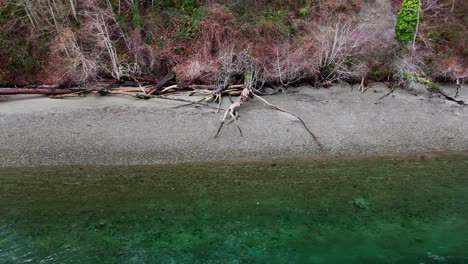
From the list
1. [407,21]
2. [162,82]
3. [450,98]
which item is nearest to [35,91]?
[162,82]

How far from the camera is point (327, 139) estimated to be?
1462cm

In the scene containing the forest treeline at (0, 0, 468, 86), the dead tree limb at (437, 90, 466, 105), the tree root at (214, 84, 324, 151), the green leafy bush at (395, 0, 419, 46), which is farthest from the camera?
the green leafy bush at (395, 0, 419, 46)

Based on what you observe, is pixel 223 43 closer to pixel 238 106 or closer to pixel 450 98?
pixel 238 106

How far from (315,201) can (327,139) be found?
4241 millimetres

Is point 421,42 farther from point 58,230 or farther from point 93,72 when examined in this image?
point 58,230

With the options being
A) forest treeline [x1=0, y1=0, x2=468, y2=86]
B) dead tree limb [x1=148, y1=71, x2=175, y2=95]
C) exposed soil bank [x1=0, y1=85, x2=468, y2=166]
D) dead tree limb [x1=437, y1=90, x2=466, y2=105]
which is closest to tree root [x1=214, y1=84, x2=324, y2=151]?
exposed soil bank [x1=0, y1=85, x2=468, y2=166]

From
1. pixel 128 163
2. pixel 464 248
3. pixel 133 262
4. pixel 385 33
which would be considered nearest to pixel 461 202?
pixel 464 248

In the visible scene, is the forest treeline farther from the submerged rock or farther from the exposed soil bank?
the submerged rock

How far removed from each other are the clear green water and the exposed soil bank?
87 cm

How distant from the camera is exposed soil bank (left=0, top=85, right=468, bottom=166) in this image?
45.1 feet

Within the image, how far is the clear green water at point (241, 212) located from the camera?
8883mm

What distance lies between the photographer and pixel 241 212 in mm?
10336

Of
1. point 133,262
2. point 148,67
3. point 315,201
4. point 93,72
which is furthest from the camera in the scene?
point 148,67

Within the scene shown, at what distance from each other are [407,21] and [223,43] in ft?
28.1
